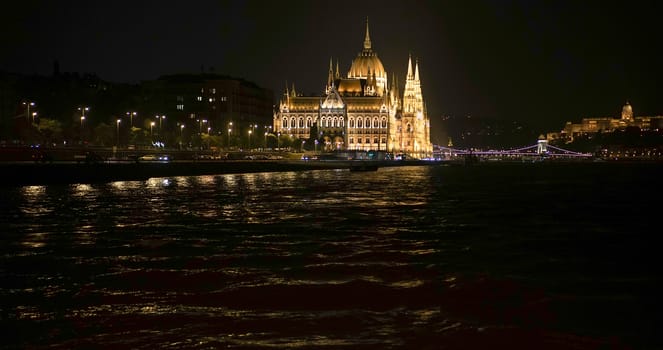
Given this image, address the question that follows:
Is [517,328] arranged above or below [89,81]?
below

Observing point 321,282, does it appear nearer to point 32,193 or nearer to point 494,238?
point 494,238

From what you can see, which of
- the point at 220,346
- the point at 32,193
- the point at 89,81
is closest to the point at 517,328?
the point at 220,346

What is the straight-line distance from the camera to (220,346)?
13.3 meters

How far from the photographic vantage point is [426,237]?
95.4ft

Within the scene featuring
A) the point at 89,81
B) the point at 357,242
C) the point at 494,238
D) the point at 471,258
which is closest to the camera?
the point at 471,258

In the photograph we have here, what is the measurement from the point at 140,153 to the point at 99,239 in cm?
8985

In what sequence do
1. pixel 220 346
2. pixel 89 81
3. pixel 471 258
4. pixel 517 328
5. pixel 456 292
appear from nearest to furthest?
pixel 220 346, pixel 517 328, pixel 456 292, pixel 471 258, pixel 89 81

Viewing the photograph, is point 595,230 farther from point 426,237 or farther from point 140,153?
point 140,153

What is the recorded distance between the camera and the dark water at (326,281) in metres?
14.2

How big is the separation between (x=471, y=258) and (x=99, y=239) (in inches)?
490

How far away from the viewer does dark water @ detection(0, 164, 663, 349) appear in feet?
46.7

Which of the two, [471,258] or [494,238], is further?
[494,238]

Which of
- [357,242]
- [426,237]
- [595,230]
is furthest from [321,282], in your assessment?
[595,230]

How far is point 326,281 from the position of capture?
19.2 meters
